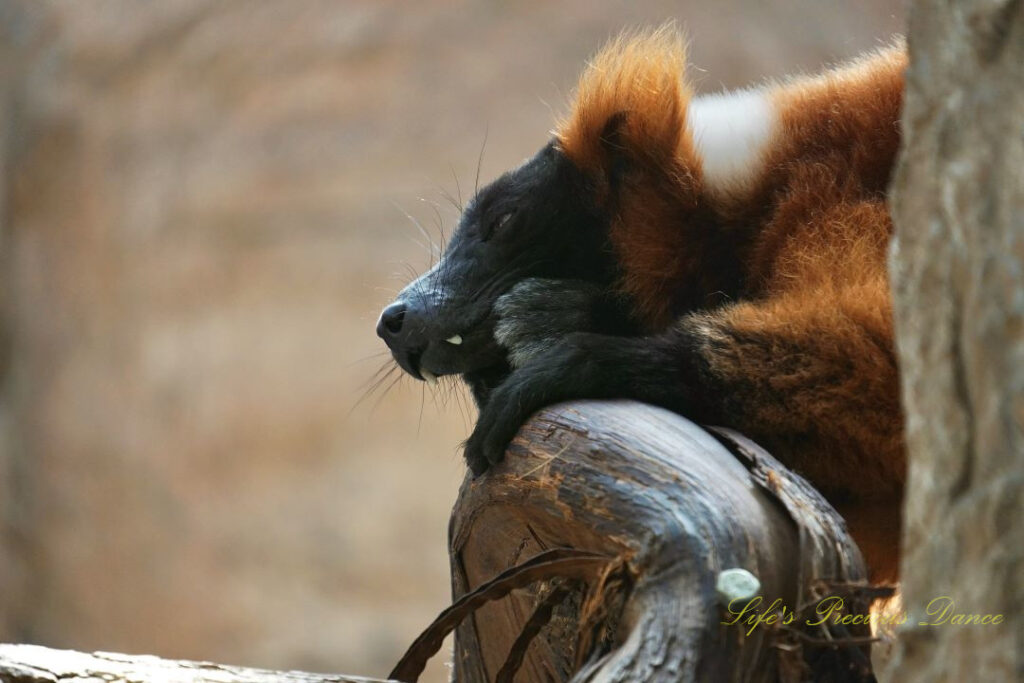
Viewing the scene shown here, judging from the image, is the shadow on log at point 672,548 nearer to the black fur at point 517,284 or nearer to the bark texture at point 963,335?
the bark texture at point 963,335

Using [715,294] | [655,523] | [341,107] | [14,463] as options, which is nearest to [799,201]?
[715,294]

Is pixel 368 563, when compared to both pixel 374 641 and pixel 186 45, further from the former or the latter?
pixel 186 45

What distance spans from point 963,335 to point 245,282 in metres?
5.99

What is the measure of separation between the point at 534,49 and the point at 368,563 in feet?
10.5

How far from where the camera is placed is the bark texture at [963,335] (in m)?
1.05

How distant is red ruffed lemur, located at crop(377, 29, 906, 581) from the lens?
71.7 inches

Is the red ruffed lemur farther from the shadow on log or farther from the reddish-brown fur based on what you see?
the shadow on log

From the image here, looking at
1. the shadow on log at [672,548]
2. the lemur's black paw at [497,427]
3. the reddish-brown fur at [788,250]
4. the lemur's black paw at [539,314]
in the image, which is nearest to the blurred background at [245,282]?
the reddish-brown fur at [788,250]

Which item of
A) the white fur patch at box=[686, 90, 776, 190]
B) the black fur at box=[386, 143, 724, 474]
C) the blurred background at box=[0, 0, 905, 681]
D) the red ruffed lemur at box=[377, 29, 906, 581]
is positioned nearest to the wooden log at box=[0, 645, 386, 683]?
the red ruffed lemur at box=[377, 29, 906, 581]

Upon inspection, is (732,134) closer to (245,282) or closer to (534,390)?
(534,390)

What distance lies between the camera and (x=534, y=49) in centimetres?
683

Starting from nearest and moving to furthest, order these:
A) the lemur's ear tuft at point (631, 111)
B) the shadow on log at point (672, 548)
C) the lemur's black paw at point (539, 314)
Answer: the shadow on log at point (672, 548) → the lemur's black paw at point (539, 314) → the lemur's ear tuft at point (631, 111)

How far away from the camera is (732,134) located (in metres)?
2.43

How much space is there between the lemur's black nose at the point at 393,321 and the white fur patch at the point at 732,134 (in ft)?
2.41
